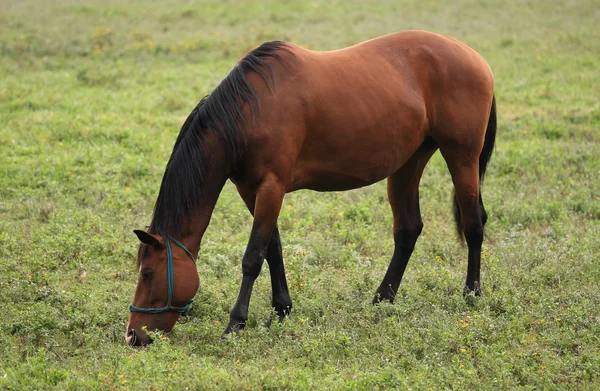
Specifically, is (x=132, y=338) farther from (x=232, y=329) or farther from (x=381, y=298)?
(x=381, y=298)

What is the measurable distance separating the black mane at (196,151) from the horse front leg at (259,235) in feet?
1.16

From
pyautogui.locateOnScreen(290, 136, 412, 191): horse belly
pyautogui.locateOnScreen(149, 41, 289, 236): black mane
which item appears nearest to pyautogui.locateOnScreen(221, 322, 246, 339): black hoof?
pyautogui.locateOnScreen(149, 41, 289, 236): black mane

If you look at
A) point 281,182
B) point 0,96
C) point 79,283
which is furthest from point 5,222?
point 0,96

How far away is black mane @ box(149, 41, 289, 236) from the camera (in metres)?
5.31

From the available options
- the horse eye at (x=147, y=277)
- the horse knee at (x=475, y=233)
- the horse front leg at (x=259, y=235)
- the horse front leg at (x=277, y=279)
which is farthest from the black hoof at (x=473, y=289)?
the horse eye at (x=147, y=277)

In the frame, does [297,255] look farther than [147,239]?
Yes

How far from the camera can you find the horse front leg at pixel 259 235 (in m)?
5.40

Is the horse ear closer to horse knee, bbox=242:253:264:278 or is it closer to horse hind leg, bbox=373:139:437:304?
horse knee, bbox=242:253:264:278

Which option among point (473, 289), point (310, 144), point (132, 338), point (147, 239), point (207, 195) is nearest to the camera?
point (147, 239)

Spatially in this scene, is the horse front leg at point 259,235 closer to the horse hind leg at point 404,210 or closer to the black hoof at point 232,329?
the black hoof at point 232,329

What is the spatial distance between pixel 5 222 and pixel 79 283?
174 cm

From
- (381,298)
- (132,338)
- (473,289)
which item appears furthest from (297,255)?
(132,338)

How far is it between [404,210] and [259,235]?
5.90 feet

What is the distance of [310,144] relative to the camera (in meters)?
5.64
